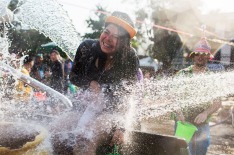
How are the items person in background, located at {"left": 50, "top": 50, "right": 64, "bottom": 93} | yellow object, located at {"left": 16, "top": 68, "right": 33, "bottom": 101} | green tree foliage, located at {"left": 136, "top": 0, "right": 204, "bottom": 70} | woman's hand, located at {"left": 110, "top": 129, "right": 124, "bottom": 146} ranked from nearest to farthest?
woman's hand, located at {"left": 110, "top": 129, "right": 124, "bottom": 146} → yellow object, located at {"left": 16, "top": 68, "right": 33, "bottom": 101} → person in background, located at {"left": 50, "top": 50, "right": 64, "bottom": 93} → green tree foliage, located at {"left": 136, "top": 0, "right": 204, "bottom": 70}

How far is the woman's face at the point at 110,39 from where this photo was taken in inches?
109

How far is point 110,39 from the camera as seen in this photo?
279 centimetres

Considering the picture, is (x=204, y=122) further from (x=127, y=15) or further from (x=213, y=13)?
(x=213, y=13)

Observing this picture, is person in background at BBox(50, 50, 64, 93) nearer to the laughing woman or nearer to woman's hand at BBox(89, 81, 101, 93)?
the laughing woman

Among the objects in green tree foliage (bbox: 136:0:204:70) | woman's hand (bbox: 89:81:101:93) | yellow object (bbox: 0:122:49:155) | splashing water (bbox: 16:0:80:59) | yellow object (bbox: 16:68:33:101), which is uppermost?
green tree foliage (bbox: 136:0:204:70)

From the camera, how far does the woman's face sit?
2.77 metres

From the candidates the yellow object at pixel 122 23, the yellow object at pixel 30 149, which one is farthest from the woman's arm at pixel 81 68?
the yellow object at pixel 30 149

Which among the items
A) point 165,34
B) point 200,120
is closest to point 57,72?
point 200,120

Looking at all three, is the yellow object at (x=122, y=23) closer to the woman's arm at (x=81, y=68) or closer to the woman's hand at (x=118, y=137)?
the woman's arm at (x=81, y=68)

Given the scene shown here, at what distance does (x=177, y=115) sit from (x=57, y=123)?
73.8 inches

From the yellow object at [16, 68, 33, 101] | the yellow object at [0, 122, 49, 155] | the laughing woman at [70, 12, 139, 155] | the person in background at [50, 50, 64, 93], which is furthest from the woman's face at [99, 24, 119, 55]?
the person in background at [50, 50, 64, 93]

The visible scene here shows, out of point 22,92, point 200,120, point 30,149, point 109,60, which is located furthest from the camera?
point 22,92

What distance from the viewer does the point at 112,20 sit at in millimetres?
2752

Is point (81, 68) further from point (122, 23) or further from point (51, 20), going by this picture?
point (51, 20)
